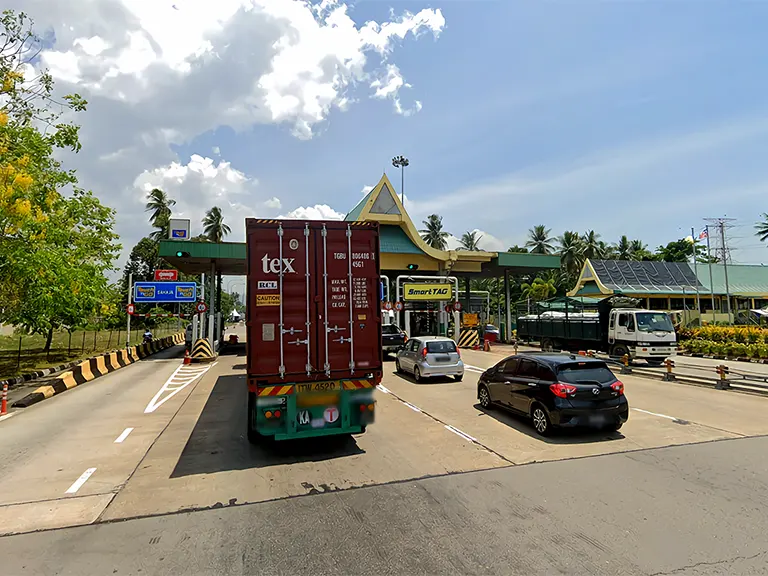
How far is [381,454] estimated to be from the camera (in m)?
7.64

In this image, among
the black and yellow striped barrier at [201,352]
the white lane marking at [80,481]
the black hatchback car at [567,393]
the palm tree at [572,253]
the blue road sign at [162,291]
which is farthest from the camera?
the palm tree at [572,253]

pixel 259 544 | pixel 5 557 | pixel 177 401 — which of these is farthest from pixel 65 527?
pixel 177 401

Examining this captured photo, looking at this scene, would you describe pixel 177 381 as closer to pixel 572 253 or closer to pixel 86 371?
pixel 86 371

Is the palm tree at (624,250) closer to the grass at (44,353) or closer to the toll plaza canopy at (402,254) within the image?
the toll plaza canopy at (402,254)

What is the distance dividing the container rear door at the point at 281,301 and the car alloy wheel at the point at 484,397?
195 inches

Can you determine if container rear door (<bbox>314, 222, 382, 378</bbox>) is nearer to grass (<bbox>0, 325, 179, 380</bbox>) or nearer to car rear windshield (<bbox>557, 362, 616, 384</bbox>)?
car rear windshield (<bbox>557, 362, 616, 384</bbox>)

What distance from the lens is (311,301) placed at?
26.1ft

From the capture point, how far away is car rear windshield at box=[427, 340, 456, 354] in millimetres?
15875

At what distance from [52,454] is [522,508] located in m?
7.77

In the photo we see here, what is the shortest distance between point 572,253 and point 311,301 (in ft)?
200

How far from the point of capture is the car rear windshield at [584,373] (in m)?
8.51

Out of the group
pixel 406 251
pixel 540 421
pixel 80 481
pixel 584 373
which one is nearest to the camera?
pixel 80 481

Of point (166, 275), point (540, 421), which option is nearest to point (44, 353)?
point (166, 275)

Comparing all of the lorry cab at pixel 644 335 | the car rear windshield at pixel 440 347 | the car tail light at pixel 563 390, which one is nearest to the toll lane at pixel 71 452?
the car tail light at pixel 563 390
